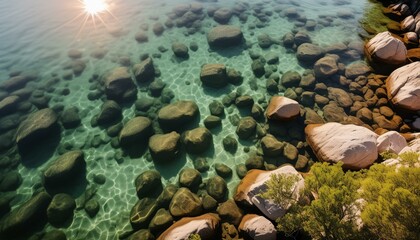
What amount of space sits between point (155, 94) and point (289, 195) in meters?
11.9

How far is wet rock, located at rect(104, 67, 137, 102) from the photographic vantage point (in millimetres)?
17781

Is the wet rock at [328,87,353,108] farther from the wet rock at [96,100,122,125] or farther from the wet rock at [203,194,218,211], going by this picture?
the wet rock at [96,100,122,125]

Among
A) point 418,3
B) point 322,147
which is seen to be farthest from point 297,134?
point 418,3

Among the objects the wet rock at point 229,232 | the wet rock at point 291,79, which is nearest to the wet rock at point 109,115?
the wet rock at point 229,232

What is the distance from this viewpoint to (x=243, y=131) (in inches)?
580

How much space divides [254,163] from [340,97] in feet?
24.2

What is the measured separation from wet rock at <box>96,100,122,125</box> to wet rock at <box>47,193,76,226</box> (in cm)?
537

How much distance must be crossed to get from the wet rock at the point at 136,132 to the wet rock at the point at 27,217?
4.82 meters

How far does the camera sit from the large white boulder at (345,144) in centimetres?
1170

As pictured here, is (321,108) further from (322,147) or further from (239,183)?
(239,183)

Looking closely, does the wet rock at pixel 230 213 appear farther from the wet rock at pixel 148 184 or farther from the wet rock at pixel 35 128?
the wet rock at pixel 35 128

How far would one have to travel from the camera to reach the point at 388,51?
1741cm

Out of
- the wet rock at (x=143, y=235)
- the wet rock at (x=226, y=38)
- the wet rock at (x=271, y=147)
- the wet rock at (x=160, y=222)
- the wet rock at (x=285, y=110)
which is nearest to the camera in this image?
the wet rock at (x=143, y=235)

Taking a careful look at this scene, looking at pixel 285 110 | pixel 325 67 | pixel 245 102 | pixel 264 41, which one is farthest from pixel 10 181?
pixel 325 67
